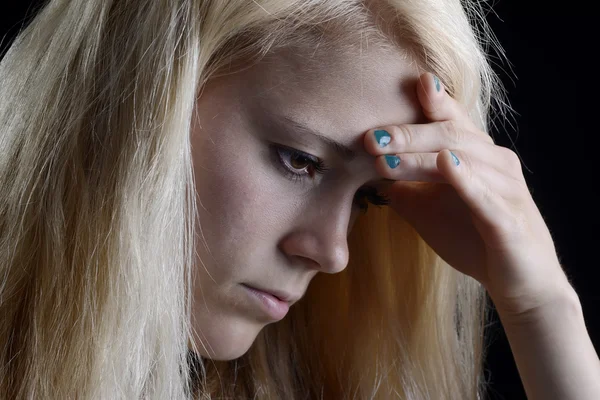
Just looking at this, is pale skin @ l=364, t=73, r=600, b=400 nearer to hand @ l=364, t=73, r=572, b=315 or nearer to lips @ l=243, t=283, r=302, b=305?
hand @ l=364, t=73, r=572, b=315

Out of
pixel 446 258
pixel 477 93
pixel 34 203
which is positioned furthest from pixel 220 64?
pixel 446 258

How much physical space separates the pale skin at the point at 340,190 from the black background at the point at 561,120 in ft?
2.13

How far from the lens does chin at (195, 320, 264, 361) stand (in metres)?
1.50

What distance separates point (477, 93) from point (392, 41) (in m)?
0.27

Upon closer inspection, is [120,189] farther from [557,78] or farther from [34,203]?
[557,78]

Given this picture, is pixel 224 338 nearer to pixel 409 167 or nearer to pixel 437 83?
pixel 409 167

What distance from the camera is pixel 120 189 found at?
1.32m

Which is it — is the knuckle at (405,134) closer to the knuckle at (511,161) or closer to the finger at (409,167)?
the finger at (409,167)

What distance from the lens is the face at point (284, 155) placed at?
136cm

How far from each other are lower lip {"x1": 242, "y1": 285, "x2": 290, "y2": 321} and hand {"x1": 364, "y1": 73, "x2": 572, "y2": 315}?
0.33 meters

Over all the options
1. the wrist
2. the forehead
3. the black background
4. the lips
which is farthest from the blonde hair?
the black background

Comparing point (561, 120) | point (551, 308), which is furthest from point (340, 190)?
point (561, 120)

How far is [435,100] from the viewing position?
4.62 ft

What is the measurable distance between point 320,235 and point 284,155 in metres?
0.16
